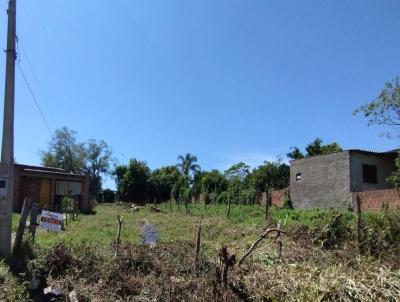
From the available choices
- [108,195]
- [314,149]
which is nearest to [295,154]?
[314,149]

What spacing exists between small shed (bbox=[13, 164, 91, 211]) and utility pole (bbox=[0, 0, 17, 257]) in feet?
77.4

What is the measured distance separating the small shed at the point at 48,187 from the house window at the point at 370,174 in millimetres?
20344

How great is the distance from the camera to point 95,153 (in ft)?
284

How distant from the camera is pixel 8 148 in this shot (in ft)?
37.6

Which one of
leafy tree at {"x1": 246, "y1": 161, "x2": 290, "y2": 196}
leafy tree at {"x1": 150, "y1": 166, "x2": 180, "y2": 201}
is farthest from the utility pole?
leafy tree at {"x1": 150, "y1": 166, "x2": 180, "y2": 201}

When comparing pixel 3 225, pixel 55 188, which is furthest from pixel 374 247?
pixel 55 188

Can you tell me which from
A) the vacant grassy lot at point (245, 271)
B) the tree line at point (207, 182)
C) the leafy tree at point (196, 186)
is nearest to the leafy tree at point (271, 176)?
the tree line at point (207, 182)

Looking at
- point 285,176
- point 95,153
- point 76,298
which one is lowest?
point 76,298

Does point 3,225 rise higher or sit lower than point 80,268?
higher

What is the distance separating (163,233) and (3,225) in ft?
28.8

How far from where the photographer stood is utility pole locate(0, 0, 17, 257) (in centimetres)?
1123

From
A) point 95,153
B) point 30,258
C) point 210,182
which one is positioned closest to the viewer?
point 30,258

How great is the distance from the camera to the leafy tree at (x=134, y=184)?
59.6 metres

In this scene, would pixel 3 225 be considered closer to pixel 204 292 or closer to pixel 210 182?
pixel 204 292
